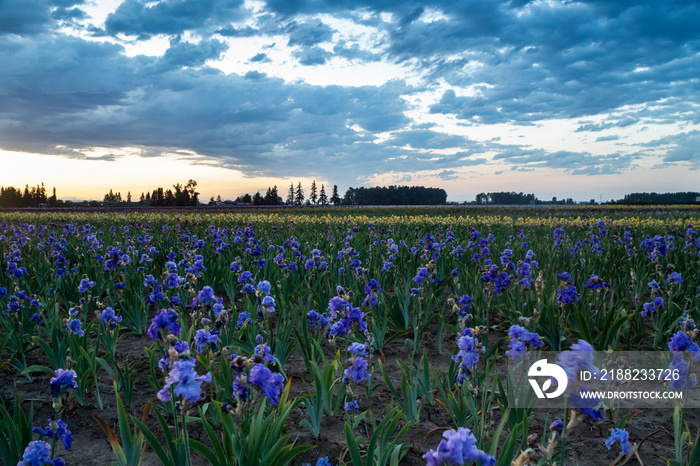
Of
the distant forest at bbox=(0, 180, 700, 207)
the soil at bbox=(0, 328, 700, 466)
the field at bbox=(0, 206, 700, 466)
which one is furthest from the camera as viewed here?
the distant forest at bbox=(0, 180, 700, 207)

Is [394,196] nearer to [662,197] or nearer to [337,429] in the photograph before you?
[662,197]

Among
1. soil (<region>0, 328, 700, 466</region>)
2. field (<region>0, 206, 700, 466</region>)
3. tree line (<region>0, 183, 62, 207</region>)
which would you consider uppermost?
tree line (<region>0, 183, 62, 207</region>)

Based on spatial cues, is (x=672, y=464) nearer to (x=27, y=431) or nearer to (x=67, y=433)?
(x=67, y=433)

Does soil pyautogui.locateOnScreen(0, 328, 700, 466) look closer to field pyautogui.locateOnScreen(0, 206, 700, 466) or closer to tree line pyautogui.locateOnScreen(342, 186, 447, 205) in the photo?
field pyautogui.locateOnScreen(0, 206, 700, 466)

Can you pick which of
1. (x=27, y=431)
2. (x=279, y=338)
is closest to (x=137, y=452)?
(x=27, y=431)

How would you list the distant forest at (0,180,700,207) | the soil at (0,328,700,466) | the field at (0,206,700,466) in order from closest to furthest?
the field at (0,206,700,466) < the soil at (0,328,700,466) < the distant forest at (0,180,700,207)

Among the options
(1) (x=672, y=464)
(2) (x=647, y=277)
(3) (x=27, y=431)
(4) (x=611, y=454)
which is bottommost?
(4) (x=611, y=454)

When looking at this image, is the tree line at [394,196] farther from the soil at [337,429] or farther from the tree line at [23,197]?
the soil at [337,429]

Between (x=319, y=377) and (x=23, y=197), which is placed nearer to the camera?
(x=319, y=377)

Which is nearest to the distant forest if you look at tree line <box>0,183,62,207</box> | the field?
tree line <box>0,183,62,207</box>

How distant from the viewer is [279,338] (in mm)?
3588

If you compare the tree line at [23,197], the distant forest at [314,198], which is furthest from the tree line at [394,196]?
the tree line at [23,197]

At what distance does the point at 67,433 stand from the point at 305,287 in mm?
3687

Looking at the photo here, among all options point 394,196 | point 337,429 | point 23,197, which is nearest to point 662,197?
point 394,196
